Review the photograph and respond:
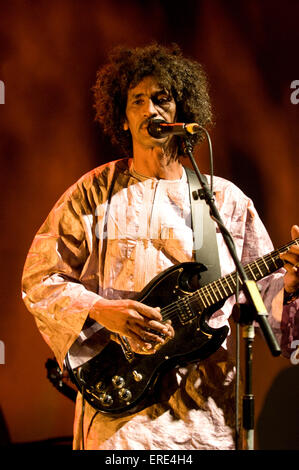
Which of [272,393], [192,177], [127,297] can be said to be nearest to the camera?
[127,297]

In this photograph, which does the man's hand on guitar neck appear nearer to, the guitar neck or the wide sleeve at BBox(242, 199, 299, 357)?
the guitar neck

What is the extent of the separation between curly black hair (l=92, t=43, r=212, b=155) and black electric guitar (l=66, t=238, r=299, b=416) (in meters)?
0.88

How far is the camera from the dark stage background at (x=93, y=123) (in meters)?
3.39

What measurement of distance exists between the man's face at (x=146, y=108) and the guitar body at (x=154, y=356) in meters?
0.63

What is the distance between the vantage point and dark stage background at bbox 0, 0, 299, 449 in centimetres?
339

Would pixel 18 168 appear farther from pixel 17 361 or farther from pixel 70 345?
pixel 70 345

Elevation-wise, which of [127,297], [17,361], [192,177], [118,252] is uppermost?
[192,177]

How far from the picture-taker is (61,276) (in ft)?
7.79

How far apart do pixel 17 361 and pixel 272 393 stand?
1.52 meters

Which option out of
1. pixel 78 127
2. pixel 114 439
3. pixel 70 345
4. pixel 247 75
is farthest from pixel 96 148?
pixel 114 439

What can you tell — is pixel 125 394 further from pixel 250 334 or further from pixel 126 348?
pixel 250 334

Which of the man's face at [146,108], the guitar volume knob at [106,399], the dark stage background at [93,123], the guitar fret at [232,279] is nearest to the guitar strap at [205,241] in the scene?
the guitar fret at [232,279]

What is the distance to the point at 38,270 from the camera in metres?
2.34

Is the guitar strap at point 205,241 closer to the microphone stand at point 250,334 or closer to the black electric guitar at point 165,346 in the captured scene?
the black electric guitar at point 165,346
